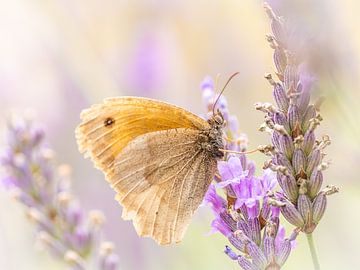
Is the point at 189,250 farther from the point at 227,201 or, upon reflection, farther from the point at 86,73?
the point at 227,201

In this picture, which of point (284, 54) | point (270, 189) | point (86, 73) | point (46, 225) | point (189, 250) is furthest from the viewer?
point (86, 73)

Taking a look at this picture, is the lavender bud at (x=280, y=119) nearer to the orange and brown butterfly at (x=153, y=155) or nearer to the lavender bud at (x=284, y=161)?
the lavender bud at (x=284, y=161)

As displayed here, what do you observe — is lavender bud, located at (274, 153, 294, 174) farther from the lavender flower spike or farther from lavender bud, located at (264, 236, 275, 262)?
lavender bud, located at (264, 236, 275, 262)

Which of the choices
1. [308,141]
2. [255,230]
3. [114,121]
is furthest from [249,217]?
[114,121]

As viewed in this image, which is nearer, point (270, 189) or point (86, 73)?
point (270, 189)

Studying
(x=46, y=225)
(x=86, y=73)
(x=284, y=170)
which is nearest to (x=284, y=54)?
(x=284, y=170)

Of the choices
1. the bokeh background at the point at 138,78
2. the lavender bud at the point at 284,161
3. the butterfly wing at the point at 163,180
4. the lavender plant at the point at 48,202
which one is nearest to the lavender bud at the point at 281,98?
the lavender bud at the point at 284,161

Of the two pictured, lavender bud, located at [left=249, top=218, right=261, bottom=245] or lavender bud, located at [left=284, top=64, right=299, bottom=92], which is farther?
lavender bud, located at [left=249, top=218, right=261, bottom=245]

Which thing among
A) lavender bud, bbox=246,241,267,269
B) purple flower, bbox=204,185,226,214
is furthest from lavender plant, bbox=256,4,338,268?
purple flower, bbox=204,185,226,214
